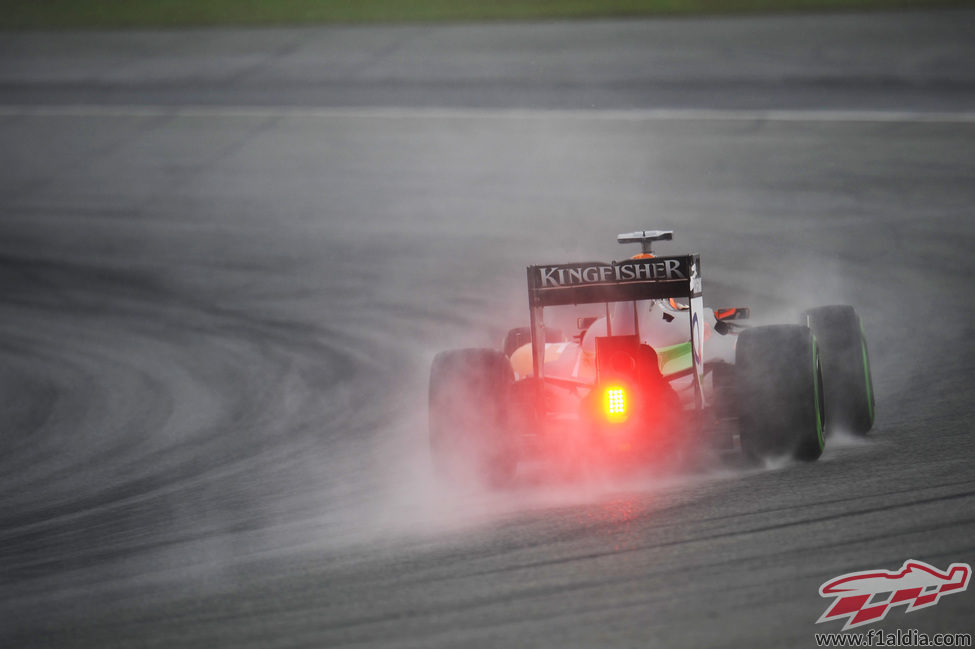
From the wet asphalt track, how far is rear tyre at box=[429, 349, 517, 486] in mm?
204

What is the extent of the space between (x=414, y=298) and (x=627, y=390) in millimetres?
7131

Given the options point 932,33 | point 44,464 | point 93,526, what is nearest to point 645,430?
point 93,526

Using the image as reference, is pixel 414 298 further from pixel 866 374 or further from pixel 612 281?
pixel 612 281

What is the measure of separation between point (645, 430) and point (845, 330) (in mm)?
1870

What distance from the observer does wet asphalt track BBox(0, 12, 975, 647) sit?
21.2 ft

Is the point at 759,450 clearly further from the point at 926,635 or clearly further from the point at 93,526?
the point at 93,526

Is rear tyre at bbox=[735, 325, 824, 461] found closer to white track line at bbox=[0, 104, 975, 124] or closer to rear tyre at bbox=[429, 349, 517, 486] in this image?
rear tyre at bbox=[429, 349, 517, 486]

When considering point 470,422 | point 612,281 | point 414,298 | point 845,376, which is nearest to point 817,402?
point 845,376

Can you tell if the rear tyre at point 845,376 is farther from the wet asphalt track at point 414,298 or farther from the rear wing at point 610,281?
the rear wing at point 610,281

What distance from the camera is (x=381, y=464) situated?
939cm

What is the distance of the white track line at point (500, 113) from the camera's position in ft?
65.4

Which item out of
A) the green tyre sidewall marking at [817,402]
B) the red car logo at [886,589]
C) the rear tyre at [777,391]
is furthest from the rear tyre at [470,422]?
the red car logo at [886,589]

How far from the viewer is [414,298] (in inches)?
591

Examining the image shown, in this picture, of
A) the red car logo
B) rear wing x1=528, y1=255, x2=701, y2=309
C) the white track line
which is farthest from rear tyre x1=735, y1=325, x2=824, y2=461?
the white track line
